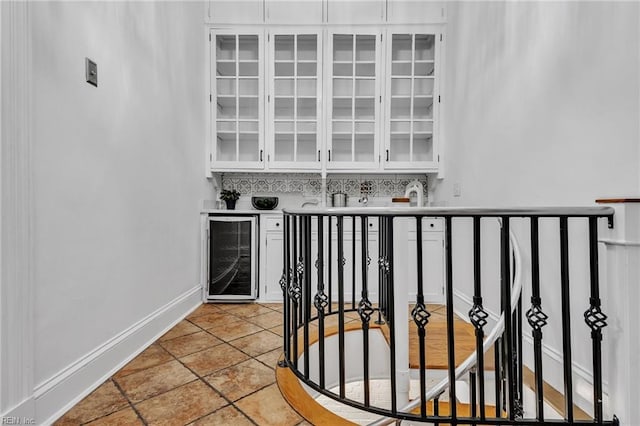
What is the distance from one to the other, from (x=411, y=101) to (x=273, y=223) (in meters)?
1.91

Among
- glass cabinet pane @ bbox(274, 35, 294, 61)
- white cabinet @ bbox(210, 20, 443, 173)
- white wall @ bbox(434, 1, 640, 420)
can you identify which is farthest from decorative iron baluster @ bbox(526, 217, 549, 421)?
glass cabinet pane @ bbox(274, 35, 294, 61)

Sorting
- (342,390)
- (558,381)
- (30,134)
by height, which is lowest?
(558,381)

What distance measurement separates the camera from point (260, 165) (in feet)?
11.3

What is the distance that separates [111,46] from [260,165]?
5.70 feet

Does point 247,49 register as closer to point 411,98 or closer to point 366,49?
point 366,49

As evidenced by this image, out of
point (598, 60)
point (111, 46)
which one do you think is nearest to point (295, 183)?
point (111, 46)

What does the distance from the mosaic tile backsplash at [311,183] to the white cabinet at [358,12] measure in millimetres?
1611

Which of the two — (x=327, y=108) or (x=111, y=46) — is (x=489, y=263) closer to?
(x=327, y=108)

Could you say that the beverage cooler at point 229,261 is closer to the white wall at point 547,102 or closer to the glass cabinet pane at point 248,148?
the glass cabinet pane at point 248,148

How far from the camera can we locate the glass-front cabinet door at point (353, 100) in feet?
11.2

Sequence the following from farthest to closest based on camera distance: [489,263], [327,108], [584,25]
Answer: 1. [327,108]
2. [489,263]
3. [584,25]

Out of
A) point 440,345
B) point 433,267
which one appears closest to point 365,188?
point 433,267

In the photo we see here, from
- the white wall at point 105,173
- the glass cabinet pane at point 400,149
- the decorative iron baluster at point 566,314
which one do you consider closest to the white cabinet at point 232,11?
the white wall at point 105,173

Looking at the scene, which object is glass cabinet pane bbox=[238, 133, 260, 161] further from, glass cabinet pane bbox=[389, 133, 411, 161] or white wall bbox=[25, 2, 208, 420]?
glass cabinet pane bbox=[389, 133, 411, 161]
